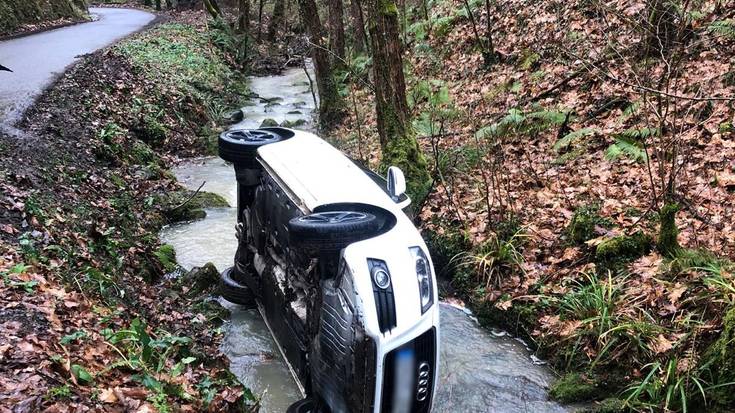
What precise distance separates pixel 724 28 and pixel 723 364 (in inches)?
260

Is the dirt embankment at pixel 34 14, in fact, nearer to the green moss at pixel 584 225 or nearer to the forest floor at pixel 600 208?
the forest floor at pixel 600 208

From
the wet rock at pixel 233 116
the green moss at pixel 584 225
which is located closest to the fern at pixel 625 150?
the green moss at pixel 584 225

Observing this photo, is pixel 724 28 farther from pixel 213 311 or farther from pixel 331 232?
pixel 213 311

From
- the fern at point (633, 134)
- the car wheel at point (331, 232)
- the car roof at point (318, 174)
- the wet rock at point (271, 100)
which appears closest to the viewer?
the car wheel at point (331, 232)

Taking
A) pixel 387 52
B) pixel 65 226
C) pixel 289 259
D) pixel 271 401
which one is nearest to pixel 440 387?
pixel 271 401

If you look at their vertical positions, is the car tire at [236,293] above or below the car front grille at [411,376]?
below

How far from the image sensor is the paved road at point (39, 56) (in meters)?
10.2

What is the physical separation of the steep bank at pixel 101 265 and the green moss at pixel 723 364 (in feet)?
12.7

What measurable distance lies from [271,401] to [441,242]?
3550 millimetres

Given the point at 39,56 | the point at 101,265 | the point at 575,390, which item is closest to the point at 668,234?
the point at 575,390

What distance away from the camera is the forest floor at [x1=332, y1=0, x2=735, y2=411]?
5184 mm

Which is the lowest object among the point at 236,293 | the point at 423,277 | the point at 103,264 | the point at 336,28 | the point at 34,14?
the point at 236,293

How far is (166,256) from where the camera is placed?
7941mm

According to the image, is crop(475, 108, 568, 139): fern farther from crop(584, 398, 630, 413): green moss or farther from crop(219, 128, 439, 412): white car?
crop(584, 398, 630, 413): green moss
